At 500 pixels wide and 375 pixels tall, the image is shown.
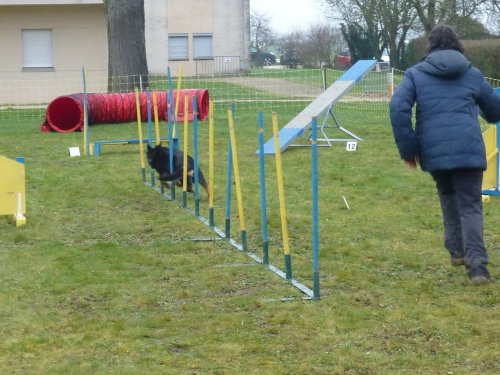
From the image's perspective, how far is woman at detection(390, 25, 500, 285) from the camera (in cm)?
641

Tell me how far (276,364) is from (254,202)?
5675mm

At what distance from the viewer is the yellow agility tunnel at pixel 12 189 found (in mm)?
9273

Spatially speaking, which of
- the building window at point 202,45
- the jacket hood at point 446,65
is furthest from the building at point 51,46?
the jacket hood at point 446,65

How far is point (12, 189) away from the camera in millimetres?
9320

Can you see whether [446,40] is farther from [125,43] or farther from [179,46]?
[179,46]

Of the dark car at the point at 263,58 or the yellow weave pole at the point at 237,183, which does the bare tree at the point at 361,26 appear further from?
the yellow weave pole at the point at 237,183

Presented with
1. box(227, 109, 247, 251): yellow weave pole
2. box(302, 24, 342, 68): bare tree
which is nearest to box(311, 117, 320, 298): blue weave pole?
box(227, 109, 247, 251): yellow weave pole

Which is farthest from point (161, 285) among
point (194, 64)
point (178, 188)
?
point (194, 64)

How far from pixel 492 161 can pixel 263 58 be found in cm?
4417

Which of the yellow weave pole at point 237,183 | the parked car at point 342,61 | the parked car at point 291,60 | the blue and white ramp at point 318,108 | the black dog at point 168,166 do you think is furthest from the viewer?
the parked car at point 291,60

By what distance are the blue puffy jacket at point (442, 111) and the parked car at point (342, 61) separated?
3398 centimetres

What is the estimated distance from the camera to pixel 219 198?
11008mm

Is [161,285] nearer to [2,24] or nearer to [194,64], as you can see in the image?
[2,24]

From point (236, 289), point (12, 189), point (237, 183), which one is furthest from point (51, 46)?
point (236, 289)
